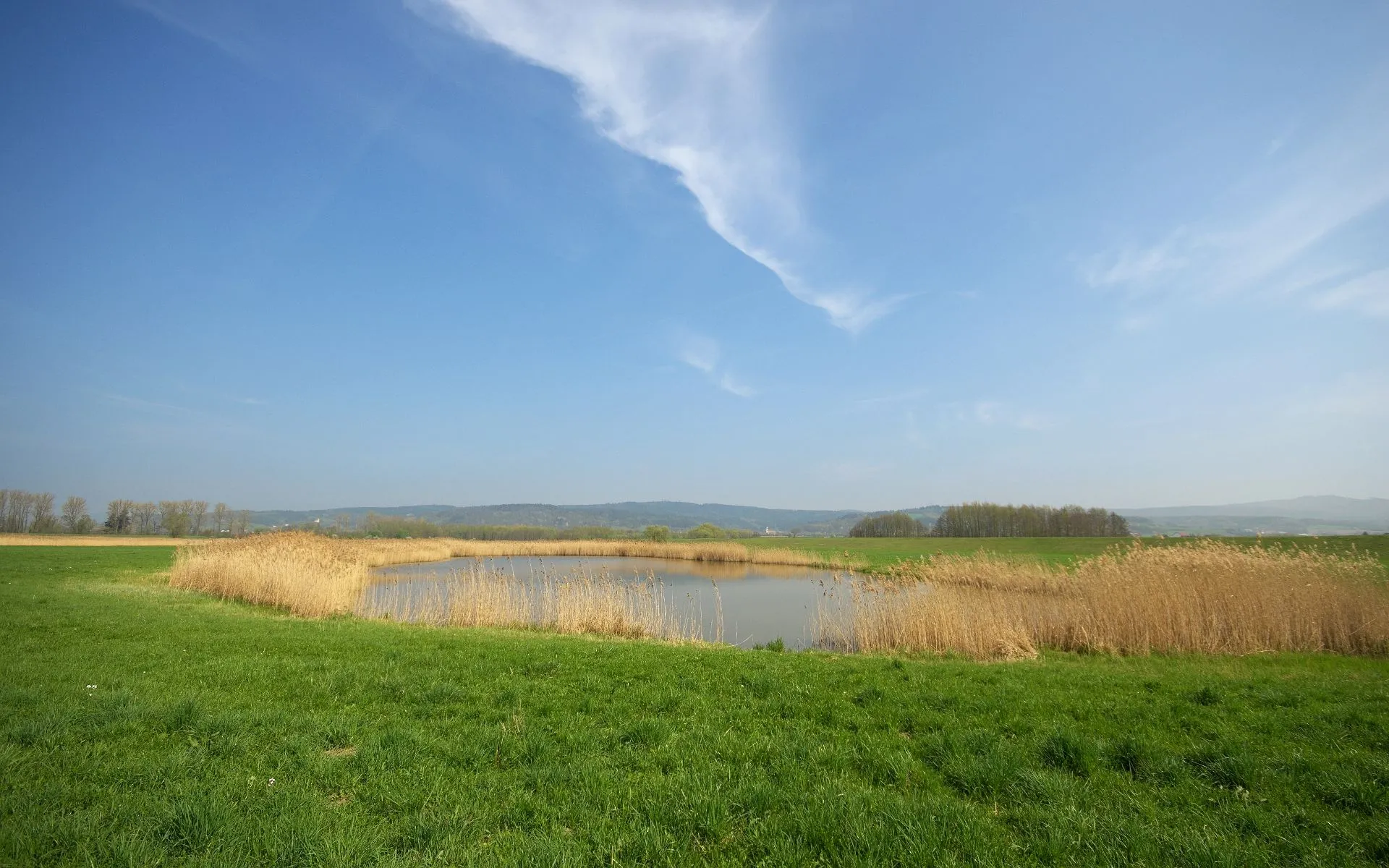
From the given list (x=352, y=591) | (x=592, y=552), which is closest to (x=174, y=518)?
(x=592, y=552)

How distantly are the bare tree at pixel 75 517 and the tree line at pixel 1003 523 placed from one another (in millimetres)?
97436

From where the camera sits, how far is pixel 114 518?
267 feet

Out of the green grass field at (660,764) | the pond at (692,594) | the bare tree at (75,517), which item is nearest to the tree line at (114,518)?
the bare tree at (75,517)

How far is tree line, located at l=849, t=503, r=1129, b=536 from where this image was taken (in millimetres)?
70750

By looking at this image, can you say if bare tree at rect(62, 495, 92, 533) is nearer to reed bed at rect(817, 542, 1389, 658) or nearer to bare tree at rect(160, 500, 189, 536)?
bare tree at rect(160, 500, 189, 536)

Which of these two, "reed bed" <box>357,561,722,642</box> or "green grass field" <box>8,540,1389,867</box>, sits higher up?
"green grass field" <box>8,540,1389,867</box>

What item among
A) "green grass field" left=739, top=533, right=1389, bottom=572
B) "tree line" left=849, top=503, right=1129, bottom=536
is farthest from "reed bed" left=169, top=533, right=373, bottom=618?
"tree line" left=849, top=503, right=1129, bottom=536

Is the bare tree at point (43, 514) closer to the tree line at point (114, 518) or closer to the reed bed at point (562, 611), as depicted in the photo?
the tree line at point (114, 518)

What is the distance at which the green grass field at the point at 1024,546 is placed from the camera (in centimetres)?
3012

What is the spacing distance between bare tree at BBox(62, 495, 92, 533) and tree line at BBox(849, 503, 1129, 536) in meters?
97.4

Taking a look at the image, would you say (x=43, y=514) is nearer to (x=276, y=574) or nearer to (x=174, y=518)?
(x=174, y=518)

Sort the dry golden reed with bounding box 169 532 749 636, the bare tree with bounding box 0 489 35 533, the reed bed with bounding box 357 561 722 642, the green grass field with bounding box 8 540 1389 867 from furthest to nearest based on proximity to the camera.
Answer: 1. the bare tree with bounding box 0 489 35 533
2. the dry golden reed with bounding box 169 532 749 636
3. the reed bed with bounding box 357 561 722 642
4. the green grass field with bounding box 8 540 1389 867

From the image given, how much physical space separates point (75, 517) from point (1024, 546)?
113588mm

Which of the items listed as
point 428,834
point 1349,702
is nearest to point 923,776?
point 428,834
